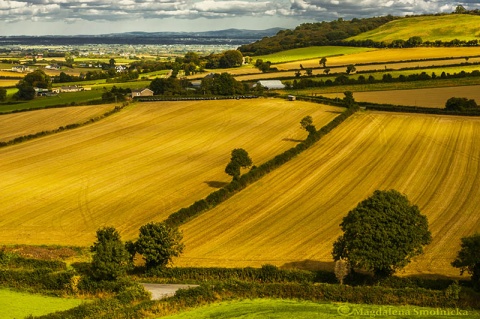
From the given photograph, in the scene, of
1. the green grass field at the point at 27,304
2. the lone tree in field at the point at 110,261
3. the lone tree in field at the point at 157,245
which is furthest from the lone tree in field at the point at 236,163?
the green grass field at the point at 27,304

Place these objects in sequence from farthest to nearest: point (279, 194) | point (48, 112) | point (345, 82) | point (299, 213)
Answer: point (345, 82), point (48, 112), point (279, 194), point (299, 213)

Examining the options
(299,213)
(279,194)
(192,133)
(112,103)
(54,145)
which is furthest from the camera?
(112,103)

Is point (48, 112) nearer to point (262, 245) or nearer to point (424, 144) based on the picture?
point (424, 144)

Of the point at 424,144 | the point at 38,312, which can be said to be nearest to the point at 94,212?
the point at 38,312

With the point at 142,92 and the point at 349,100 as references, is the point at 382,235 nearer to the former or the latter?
the point at 349,100

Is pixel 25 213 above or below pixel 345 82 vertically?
below

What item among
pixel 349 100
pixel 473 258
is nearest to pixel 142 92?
pixel 349 100

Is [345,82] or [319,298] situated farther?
[345,82]

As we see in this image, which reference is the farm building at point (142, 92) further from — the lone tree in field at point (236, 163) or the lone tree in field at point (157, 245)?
the lone tree in field at point (157, 245)
